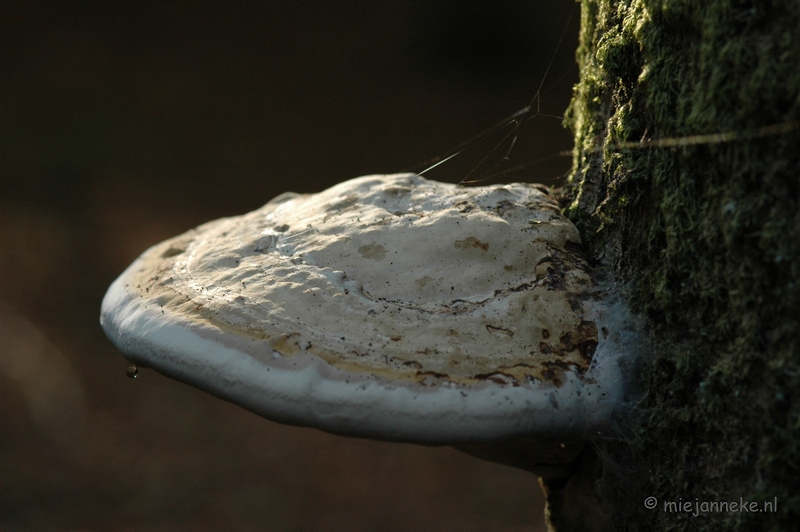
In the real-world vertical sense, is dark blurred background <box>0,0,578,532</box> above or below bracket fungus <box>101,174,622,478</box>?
below

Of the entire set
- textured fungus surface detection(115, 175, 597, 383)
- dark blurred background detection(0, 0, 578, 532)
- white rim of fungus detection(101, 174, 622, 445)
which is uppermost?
textured fungus surface detection(115, 175, 597, 383)

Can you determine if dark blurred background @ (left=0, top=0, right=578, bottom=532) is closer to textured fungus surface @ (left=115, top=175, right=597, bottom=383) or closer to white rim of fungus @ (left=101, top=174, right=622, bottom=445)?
textured fungus surface @ (left=115, top=175, right=597, bottom=383)

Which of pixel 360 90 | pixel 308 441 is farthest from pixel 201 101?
pixel 308 441

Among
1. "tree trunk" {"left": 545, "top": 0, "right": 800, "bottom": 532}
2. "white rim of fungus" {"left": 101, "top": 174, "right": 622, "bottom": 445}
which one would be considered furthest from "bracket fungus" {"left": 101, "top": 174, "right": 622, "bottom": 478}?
"tree trunk" {"left": 545, "top": 0, "right": 800, "bottom": 532}

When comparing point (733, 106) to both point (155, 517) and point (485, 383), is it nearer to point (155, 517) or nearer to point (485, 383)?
point (485, 383)

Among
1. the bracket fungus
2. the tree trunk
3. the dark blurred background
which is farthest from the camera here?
the dark blurred background

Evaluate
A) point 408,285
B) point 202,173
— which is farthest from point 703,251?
point 202,173

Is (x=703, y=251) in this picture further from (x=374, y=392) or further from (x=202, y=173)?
(x=202, y=173)
